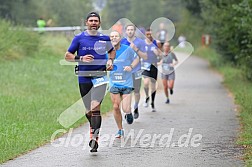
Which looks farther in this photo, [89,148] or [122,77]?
[122,77]

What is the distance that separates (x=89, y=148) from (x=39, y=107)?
536 centimetres

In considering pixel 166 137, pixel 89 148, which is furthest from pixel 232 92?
pixel 89 148

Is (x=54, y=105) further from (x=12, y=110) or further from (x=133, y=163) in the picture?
(x=133, y=163)

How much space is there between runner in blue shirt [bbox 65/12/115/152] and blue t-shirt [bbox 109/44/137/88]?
143cm

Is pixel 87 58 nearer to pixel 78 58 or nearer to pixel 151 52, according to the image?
pixel 78 58

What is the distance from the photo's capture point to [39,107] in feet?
53.0

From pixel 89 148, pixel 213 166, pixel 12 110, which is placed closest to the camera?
pixel 213 166

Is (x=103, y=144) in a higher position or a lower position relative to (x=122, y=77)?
lower

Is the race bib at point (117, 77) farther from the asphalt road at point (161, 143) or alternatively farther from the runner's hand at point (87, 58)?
the runner's hand at point (87, 58)

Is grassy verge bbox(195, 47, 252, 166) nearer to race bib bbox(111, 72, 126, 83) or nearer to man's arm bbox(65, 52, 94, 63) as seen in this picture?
race bib bbox(111, 72, 126, 83)

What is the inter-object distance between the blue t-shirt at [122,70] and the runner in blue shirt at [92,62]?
1.43 metres

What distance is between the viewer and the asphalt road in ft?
32.0

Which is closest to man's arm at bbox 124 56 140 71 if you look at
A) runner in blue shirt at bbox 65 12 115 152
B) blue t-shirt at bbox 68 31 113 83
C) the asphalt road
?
the asphalt road

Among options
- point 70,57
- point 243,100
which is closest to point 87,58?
point 70,57
